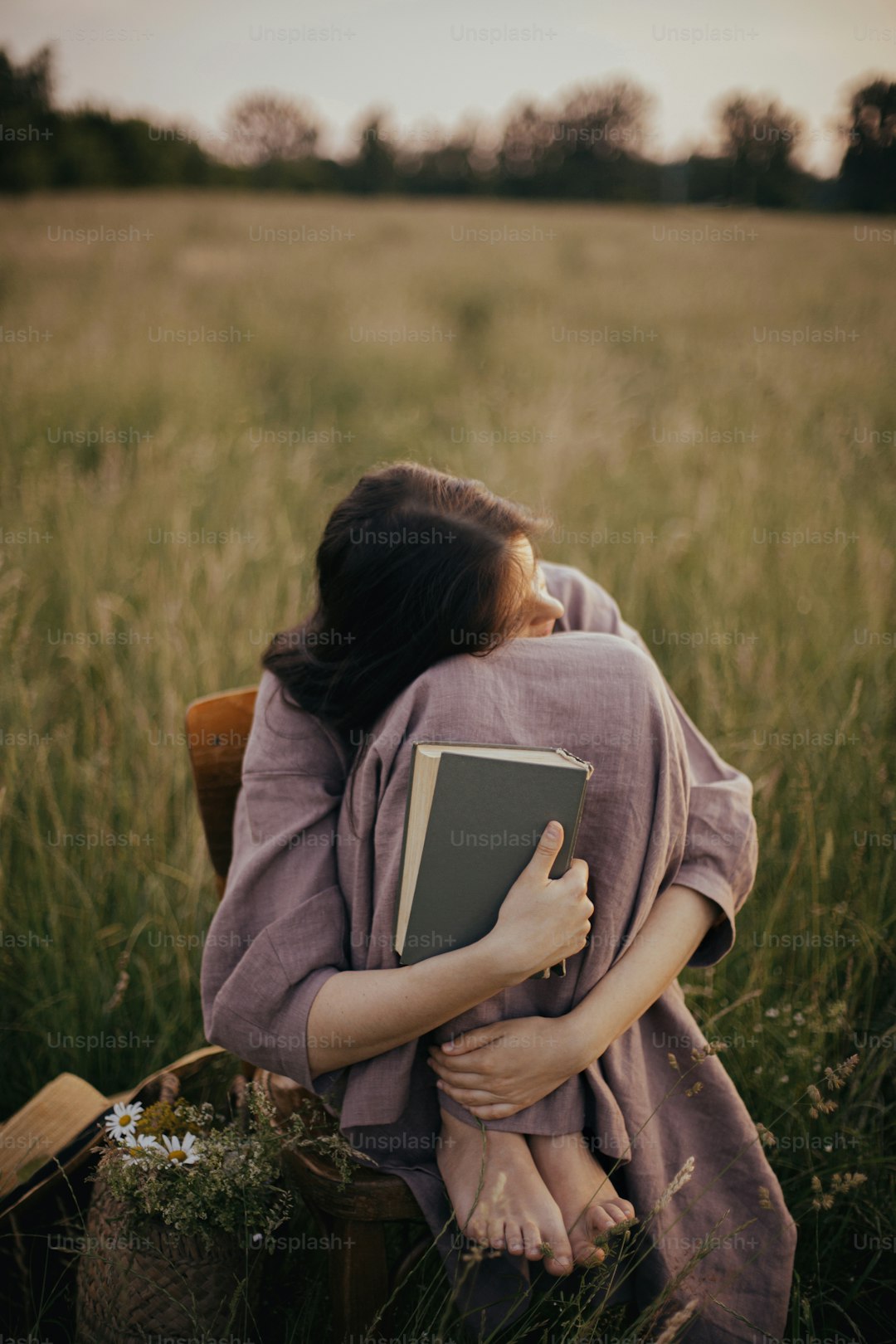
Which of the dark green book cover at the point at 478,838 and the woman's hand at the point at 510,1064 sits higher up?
the dark green book cover at the point at 478,838

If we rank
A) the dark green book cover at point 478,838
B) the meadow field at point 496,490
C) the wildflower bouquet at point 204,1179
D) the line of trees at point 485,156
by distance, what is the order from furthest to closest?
the line of trees at point 485,156 → the meadow field at point 496,490 → the wildflower bouquet at point 204,1179 → the dark green book cover at point 478,838

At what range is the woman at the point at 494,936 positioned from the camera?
140cm

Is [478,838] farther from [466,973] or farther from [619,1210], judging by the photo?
[619,1210]

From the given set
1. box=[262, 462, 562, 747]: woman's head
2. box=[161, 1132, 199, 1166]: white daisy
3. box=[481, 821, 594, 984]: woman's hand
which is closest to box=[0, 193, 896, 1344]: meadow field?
box=[161, 1132, 199, 1166]: white daisy

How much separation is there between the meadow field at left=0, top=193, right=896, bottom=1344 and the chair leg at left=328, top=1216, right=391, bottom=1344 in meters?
0.22

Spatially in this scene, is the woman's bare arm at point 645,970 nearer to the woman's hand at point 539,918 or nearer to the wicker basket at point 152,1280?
the woman's hand at point 539,918

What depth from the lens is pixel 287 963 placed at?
1.45 meters

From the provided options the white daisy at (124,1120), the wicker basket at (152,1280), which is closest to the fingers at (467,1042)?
the wicker basket at (152,1280)

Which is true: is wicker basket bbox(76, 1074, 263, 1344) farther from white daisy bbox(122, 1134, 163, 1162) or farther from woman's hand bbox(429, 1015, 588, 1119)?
woman's hand bbox(429, 1015, 588, 1119)

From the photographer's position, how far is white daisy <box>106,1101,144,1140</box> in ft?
4.90

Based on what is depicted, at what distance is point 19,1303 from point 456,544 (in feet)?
5.74

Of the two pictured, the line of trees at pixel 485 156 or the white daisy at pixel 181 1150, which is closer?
the white daisy at pixel 181 1150

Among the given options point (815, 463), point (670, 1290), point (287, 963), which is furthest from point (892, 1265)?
point (815, 463)

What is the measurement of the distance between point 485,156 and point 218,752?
834 inches
